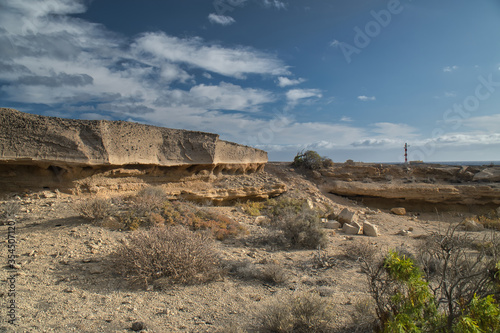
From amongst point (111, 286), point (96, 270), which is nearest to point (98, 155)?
point (96, 270)

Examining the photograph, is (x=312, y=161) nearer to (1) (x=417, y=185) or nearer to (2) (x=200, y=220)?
(1) (x=417, y=185)

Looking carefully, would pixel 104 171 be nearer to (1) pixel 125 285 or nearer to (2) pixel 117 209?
(2) pixel 117 209

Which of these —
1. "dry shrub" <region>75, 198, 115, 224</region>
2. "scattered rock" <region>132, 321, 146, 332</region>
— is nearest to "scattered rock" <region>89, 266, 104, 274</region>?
"scattered rock" <region>132, 321, 146, 332</region>

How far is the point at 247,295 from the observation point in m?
3.94

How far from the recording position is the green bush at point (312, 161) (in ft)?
55.3


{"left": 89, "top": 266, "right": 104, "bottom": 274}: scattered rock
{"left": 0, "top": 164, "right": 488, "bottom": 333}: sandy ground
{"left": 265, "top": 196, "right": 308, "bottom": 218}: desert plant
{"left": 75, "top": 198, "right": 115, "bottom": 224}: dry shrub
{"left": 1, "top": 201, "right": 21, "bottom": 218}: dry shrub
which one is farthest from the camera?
{"left": 265, "top": 196, "right": 308, "bottom": 218}: desert plant

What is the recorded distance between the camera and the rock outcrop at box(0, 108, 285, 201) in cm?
646

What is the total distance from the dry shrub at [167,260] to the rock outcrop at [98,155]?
3827 millimetres

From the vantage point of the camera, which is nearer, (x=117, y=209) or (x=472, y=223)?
(x=117, y=209)

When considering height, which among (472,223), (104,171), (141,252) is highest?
(104,171)

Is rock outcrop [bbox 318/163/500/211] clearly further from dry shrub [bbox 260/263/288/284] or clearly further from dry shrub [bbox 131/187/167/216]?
dry shrub [bbox 260/263/288/284]

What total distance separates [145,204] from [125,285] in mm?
2902

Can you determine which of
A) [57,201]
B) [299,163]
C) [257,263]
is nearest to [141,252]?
[257,263]

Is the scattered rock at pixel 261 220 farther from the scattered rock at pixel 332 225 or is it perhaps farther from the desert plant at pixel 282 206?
the scattered rock at pixel 332 225
